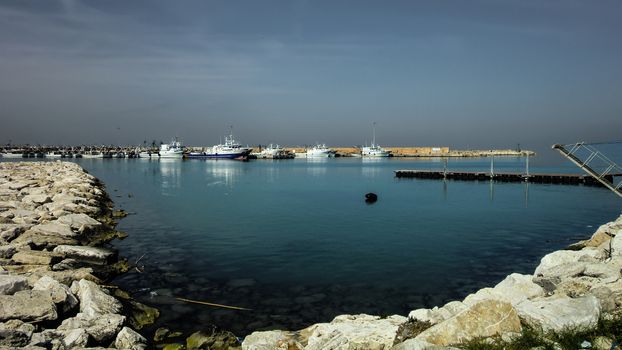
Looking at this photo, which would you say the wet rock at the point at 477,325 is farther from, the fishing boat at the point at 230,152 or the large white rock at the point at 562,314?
the fishing boat at the point at 230,152

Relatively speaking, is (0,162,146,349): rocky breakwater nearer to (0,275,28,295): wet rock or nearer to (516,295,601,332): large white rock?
(0,275,28,295): wet rock

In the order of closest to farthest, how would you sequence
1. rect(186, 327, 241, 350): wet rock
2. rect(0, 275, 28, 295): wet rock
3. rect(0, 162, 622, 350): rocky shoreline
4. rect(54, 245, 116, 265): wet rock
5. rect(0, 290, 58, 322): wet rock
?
1. rect(0, 162, 622, 350): rocky shoreline
2. rect(0, 290, 58, 322): wet rock
3. rect(186, 327, 241, 350): wet rock
4. rect(0, 275, 28, 295): wet rock
5. rect(54, 245, 116, 265): wet rock

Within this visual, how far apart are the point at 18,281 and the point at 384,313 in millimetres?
8879

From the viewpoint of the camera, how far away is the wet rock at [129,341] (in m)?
8.34

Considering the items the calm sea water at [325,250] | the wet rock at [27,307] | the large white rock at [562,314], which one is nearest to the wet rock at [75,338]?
the wet rock at [27,307]

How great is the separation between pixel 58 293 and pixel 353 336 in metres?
6.49

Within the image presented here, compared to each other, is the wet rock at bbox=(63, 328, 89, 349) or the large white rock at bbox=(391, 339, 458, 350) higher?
the large white rock at bbox=(391, 339, 458, 350)

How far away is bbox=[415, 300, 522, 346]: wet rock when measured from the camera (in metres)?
5.88

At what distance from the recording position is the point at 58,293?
945cm

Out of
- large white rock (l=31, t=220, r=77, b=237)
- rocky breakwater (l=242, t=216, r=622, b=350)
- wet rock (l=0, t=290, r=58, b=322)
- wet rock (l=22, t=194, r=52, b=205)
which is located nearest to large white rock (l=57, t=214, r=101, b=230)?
large white rock (l=31, t=220, r=77, b=237)

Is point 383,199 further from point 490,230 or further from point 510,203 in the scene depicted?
point 490,230

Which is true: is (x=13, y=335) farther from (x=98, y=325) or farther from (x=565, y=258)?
(x=565, y=258)

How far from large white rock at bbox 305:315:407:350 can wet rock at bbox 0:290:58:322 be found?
16.7ft

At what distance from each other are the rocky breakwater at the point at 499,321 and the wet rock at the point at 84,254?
333 inches
